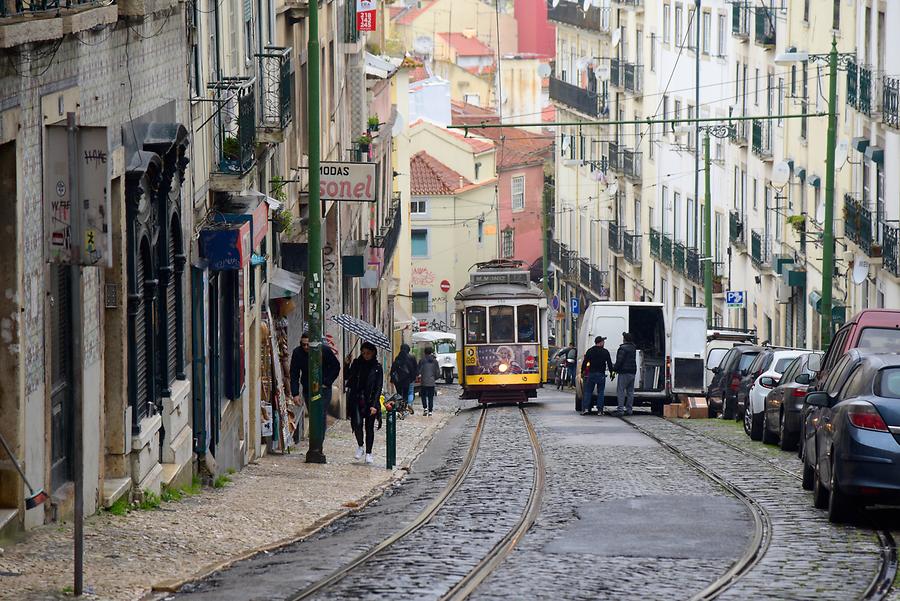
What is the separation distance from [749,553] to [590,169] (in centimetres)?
6480

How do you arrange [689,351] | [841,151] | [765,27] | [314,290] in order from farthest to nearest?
[765,27] → [841,151] → [689,351] → [314,290]

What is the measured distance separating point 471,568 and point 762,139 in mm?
41377

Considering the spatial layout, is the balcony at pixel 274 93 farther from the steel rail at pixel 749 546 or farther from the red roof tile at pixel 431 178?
the red roof tile at pixel 431 178

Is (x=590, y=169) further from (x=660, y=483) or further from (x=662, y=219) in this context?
(x=660, y=483)

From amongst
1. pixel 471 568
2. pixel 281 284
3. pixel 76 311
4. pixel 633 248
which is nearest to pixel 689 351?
pixel 281 284

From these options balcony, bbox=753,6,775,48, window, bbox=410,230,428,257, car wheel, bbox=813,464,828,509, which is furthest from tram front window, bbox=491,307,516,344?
window, bbox=410,230,428,257

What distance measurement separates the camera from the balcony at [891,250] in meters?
36.7

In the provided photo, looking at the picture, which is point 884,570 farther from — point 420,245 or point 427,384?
point 420,245

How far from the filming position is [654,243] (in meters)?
64.4

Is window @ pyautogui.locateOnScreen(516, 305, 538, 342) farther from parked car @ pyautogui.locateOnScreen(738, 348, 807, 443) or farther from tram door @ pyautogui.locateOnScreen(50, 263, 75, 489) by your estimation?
tram door @ pyautogui.locateOnScreen(50, 263, 75, 489)

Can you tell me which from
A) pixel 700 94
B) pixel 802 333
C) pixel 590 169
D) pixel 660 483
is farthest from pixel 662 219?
pixel 660 483

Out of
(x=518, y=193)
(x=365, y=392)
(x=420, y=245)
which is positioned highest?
(x=518, y=193)

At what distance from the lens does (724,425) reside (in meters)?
30.5

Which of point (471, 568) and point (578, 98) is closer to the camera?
point (471, 568)
